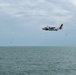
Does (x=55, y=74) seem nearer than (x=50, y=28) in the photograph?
No

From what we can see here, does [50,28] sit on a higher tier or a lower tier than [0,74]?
higher

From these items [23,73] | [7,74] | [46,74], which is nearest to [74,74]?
[46,74]

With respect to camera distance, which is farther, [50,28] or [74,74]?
[74,74]

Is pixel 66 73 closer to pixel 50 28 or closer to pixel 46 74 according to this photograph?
pixel 46 74

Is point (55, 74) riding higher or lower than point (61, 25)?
lower

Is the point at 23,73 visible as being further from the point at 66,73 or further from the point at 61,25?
the point at 61,25

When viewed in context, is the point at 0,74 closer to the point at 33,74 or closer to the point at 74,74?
the point at 33,74

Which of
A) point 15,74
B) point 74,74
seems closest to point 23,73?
point 15,74
